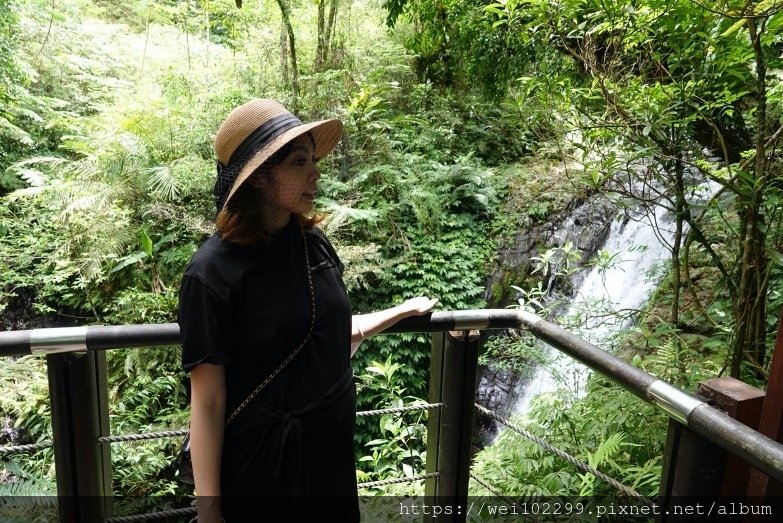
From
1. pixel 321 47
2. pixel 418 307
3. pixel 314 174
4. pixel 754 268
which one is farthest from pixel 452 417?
pixel 321 47

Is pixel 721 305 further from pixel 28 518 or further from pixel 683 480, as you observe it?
pixel 28 518

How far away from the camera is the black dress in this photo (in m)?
1.12

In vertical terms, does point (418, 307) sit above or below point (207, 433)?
above

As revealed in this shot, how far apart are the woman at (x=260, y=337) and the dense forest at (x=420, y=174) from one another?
1.56 meters

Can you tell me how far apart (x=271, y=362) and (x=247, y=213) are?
335 millimetres

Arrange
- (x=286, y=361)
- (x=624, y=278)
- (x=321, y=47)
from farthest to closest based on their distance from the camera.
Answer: (x=321, y=47)
(x=624, y=278)
(x=286, y=361)

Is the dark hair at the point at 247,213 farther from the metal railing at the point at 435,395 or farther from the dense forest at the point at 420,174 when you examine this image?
the dense forest at the point at 420,174

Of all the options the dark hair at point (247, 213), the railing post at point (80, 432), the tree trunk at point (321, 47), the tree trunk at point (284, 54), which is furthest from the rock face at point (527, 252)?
the dark hair at point (247, 213)

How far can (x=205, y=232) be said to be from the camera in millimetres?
6301

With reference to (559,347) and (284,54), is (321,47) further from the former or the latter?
(559,347)

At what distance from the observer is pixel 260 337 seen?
1.17m

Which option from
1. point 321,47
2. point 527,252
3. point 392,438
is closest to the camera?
point 392,438

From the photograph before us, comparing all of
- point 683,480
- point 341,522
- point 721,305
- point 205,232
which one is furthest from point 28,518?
point 721,305

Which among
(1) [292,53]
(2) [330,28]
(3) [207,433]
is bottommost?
(3) [207,433]
